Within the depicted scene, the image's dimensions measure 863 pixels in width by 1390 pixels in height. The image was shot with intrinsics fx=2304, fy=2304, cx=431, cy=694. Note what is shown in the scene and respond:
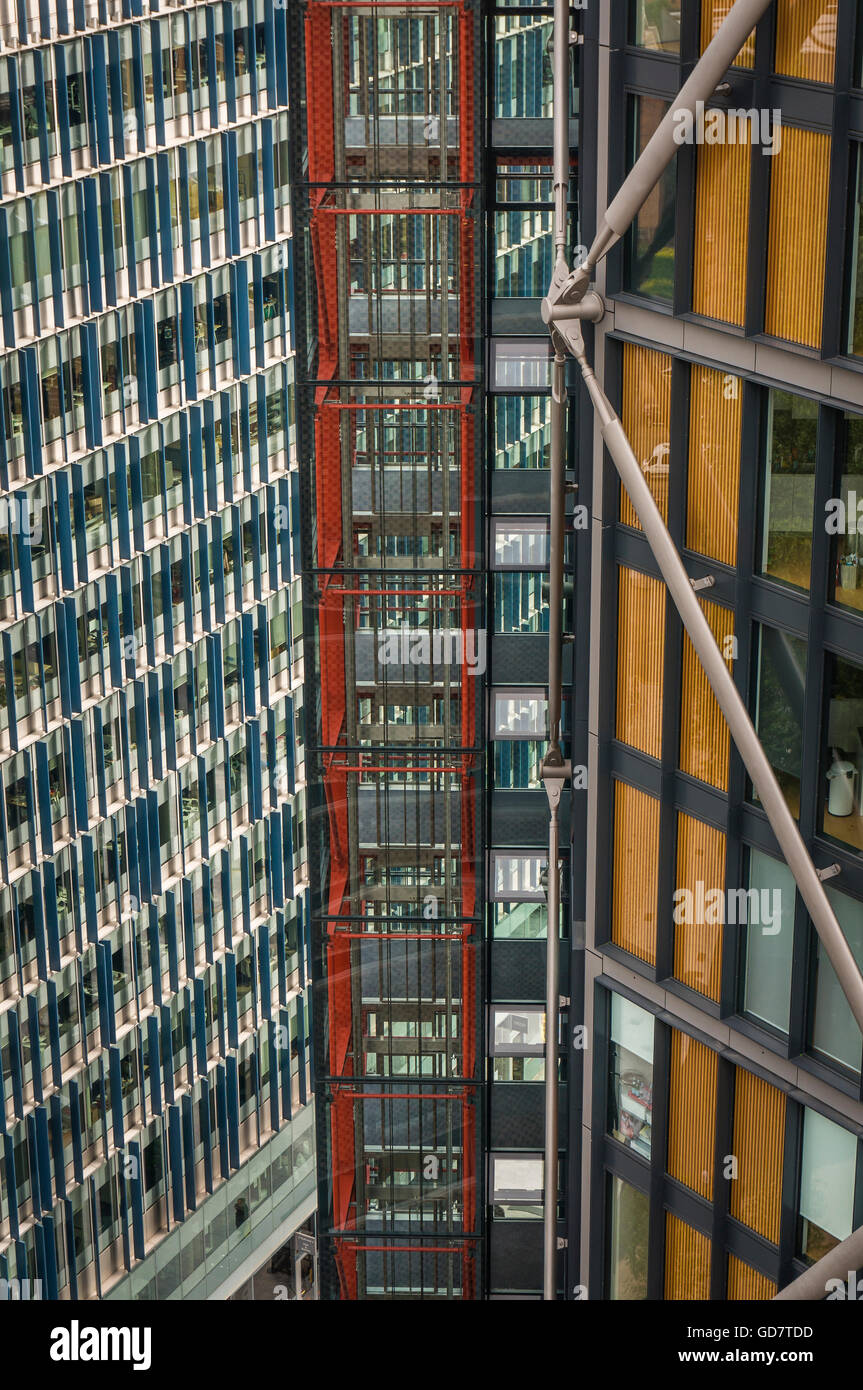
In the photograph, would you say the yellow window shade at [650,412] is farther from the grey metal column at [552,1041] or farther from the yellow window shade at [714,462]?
the grey metal column at [552,1041]

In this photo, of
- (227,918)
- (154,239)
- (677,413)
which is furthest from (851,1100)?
(227,918)

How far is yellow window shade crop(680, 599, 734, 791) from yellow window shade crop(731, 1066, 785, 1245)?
12.1 feet

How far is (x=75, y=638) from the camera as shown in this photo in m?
82.6

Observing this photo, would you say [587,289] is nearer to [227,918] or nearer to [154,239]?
[154,239]

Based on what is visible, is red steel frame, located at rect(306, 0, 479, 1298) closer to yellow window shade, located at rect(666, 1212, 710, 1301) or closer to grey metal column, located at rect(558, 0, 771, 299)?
grey metal column, located at rect(558, 0, 771, 299)

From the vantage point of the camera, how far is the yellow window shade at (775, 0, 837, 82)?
22.5 metres

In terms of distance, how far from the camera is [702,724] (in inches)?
1053

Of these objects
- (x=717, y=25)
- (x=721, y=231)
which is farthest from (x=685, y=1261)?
(x=717, y=25)

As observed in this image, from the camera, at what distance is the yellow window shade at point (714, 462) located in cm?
2506

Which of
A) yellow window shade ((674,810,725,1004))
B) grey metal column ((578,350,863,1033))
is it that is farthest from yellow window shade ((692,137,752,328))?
yellow window shade ((674,810,725,1004))

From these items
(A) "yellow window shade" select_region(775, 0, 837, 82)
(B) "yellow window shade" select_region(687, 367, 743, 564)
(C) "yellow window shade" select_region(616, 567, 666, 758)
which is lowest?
(C) "yellow window shade" select_region(616, 567, 666, 758)

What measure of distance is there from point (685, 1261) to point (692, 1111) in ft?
7.08

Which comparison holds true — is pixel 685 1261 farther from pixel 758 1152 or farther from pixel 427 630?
pixel 427 630

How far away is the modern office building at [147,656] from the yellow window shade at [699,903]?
5386cm
